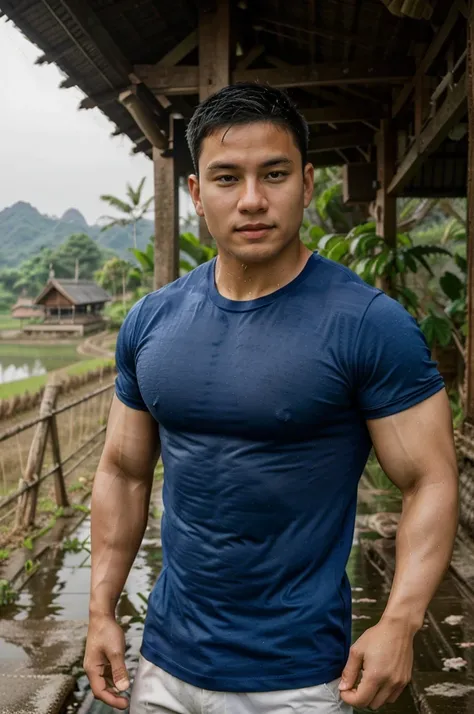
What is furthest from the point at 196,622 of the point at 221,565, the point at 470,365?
the point at 470,365

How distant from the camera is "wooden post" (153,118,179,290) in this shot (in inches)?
253

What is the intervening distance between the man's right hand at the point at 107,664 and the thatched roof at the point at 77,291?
38994 millimetres

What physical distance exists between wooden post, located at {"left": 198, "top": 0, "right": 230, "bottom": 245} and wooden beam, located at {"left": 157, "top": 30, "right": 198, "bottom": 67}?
1.15 feet

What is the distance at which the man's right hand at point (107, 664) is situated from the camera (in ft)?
5.14

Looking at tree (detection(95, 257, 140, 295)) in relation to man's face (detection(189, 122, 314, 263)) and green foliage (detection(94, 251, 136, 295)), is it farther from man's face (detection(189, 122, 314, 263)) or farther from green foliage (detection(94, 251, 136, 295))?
man's face (detection(189, 122, 314, 263))

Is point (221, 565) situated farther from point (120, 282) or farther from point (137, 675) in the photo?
point (120, 282)

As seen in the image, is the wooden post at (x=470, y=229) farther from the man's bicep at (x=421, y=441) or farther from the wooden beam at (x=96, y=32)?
the man's bicep at (x=421, y=441)

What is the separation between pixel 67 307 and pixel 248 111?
41.0 meters

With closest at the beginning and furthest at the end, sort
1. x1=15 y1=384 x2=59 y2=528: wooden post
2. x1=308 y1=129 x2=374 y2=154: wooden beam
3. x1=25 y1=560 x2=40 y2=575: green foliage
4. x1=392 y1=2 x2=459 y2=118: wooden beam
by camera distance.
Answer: x1=25 y1=560 x2=40 y2=575: green foliage
x1=392 y1=2 x2=459 y2=118: wooden beam
x1=15 y1=384 x2=59 y2=528: wooden post
x1=308 y1=129 x2=374 y2=154: wooden beam

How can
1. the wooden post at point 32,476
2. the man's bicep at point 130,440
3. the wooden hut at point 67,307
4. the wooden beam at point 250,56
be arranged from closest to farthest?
the man's bicep at point 130,440, the wooden post at point 32,476, the wooden beam at point 250,56, the wooden hut at point 67,307

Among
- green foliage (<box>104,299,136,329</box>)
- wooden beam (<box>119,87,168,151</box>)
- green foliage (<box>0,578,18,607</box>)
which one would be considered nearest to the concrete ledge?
green foliage (<box>0,578,18,607</box>)

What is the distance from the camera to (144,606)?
3.94 meters

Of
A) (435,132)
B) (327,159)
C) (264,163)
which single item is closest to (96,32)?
(435,132)

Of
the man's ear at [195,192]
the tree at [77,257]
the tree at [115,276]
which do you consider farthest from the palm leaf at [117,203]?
the man's ear at [195,192]
